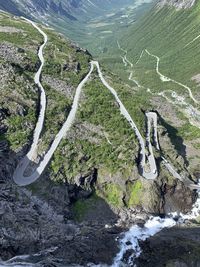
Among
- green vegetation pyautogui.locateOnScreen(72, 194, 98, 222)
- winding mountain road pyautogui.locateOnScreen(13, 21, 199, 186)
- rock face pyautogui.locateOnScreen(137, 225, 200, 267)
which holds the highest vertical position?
winding mountain road pyautogui.locateOnScreen(13, 21, 199, 186)

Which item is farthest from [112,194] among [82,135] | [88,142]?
[82,135]

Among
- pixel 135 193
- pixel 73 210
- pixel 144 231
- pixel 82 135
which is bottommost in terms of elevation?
pixel 144 231

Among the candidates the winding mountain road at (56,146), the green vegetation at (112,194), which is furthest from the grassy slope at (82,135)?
the winding mountain road at (56,146)

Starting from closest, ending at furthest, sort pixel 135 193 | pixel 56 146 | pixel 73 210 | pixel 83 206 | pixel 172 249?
pixel 172 249
pixel 73 210
pixel 83 206
pixel 135 193
pixel 56 146

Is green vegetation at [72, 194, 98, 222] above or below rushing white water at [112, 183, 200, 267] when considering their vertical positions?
above

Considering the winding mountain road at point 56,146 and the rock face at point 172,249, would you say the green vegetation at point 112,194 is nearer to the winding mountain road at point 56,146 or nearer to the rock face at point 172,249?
the winding mountain road at point 56,146

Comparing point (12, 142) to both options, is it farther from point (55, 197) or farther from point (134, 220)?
point (134, 220)

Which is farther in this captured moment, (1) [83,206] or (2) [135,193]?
(2) [135,193]

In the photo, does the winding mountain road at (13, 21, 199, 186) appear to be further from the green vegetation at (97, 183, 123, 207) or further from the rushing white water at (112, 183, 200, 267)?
the rushing white water at (112, 183, 200, 267)

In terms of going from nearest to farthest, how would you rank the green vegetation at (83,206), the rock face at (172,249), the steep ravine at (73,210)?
the rock face at (172,249) < the steep ravine at (73,210) < the green vegetation at (83,206)

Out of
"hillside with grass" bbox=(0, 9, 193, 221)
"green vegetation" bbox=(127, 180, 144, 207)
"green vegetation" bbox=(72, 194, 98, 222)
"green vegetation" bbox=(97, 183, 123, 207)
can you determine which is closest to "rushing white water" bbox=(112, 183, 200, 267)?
"hillside with grass" bbox=(0, 9, 193, 221)

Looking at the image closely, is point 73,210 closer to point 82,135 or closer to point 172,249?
point 82,135
